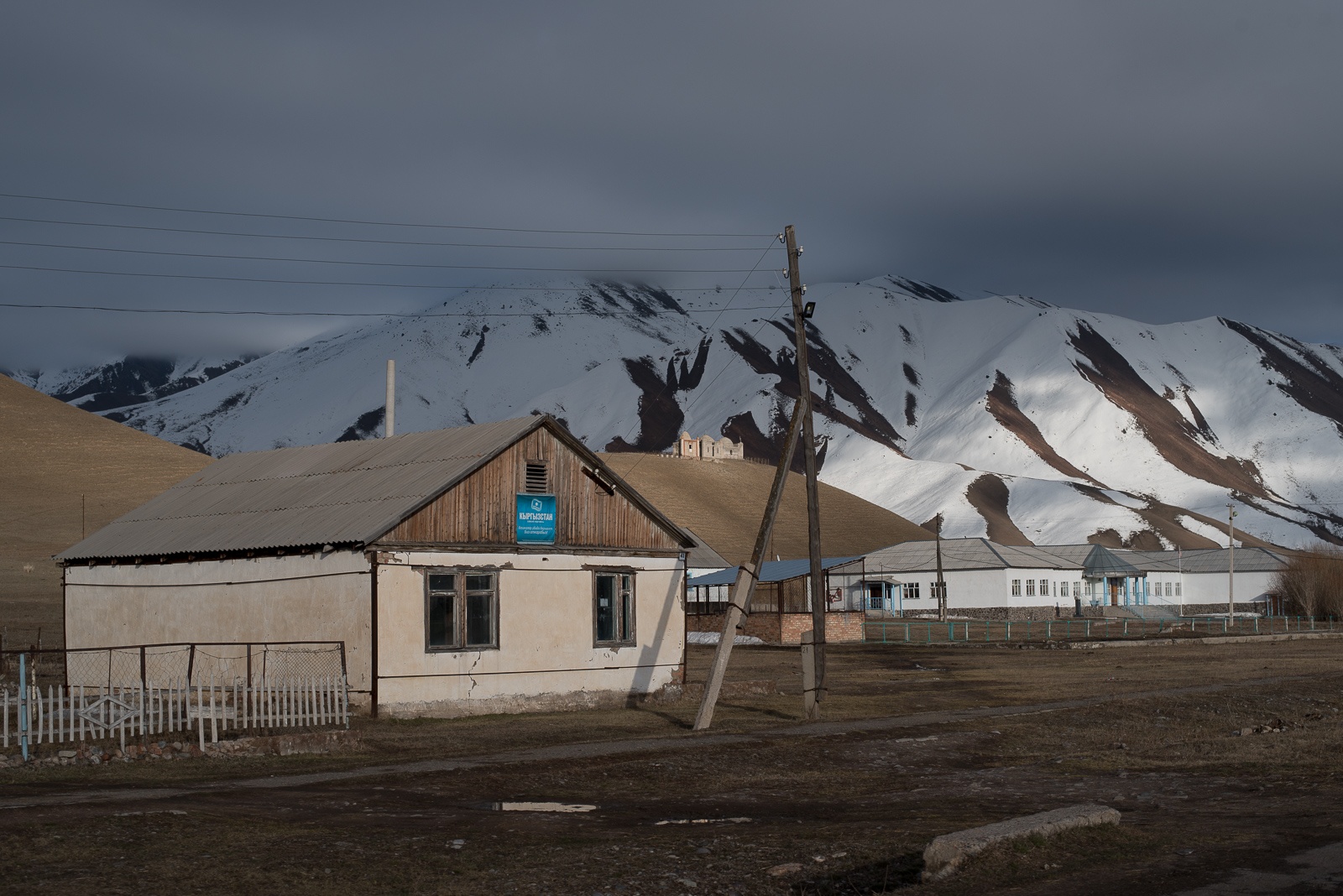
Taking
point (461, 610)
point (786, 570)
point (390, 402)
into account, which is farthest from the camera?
point (786, 570)

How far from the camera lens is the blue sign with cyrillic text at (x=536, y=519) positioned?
2917cm

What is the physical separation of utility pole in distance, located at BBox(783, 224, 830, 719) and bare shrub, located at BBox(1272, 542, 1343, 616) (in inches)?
3292

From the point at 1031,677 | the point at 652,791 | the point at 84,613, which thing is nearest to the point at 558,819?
the point at 652,791

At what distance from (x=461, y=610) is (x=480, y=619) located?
608 mm

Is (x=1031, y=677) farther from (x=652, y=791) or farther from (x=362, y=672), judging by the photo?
(x=652, y=791)

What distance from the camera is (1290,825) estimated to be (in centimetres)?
1256

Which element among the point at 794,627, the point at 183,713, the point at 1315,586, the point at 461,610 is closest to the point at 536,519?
the point at 461,610

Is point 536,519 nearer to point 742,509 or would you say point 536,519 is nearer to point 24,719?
point 24,719

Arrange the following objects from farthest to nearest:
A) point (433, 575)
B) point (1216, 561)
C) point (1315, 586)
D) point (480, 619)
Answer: point (1216, 561)
point (1315, 586)
point (480, 619)
point (433, 575)

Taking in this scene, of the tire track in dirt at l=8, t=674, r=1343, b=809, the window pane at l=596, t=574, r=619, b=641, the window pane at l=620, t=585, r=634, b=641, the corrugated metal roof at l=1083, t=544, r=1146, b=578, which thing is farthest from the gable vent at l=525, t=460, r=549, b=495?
the corrugated metal roof at l=1083, t=544, r=1146, b=578

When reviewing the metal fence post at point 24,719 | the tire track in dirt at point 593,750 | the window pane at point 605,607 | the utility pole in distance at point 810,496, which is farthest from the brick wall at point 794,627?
the metal fence post at point 24,719

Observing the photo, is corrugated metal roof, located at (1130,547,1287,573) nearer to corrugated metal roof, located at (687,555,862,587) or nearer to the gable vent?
corrugated metal roof, located at (687,555,862,587)

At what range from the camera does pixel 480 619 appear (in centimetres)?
2820

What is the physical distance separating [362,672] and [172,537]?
779cm
